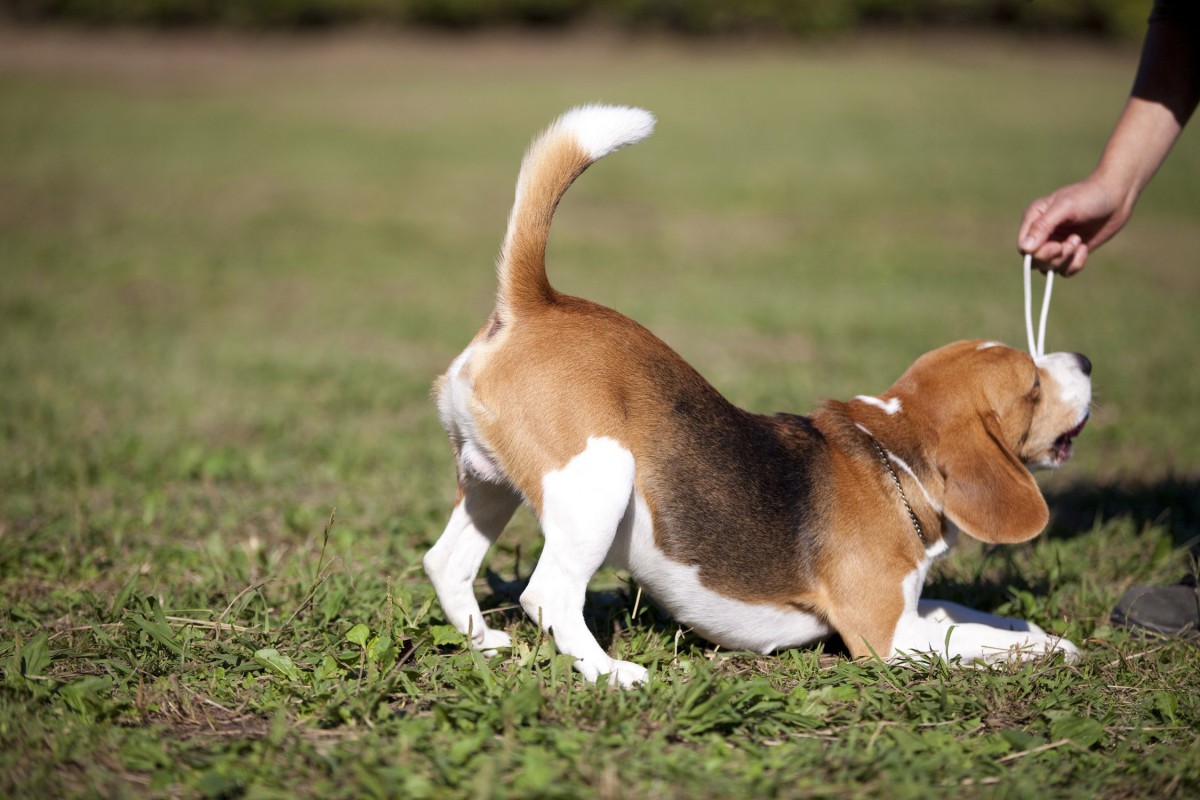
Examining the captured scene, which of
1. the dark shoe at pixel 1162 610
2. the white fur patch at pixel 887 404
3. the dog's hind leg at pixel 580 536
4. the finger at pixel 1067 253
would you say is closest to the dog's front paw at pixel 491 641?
the dog's hind leg at pixel 580 536

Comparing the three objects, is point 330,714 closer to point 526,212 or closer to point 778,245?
point 526,212

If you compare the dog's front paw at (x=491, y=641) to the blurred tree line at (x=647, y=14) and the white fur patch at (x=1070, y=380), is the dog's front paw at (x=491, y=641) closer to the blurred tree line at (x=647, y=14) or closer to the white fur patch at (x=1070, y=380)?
the white fur patch at (x=1070, y=380)

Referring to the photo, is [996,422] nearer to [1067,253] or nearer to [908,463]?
[908,463]

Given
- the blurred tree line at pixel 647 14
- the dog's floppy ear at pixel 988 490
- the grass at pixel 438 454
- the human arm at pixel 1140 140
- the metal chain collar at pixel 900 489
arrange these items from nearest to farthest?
the grass at pixel 438 454
the dog's floppy ear at pixel 988 490
the metal chain collar at pixel 900 489
the human arm at pixel 1140 140
the blurred tree line at pixel 647 14

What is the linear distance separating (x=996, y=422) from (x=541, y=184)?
5.61ft

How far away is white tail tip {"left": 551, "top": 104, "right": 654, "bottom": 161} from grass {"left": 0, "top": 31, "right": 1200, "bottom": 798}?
159 cm

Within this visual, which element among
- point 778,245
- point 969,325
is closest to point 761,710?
point 969,325

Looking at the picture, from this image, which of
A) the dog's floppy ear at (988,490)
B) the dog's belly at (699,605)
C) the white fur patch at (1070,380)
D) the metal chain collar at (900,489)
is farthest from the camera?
the white fur patch at (1070,380)

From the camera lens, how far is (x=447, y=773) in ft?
8.43

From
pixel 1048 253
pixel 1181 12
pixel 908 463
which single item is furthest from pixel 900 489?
pixel 1181 12

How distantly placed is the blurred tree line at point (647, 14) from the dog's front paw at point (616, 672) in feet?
100

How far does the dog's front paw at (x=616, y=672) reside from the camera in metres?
3.11

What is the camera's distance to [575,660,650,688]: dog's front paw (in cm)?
311

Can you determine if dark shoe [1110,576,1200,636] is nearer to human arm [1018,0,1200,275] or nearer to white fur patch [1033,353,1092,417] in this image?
white fur patch [1033,353,1092,417]
